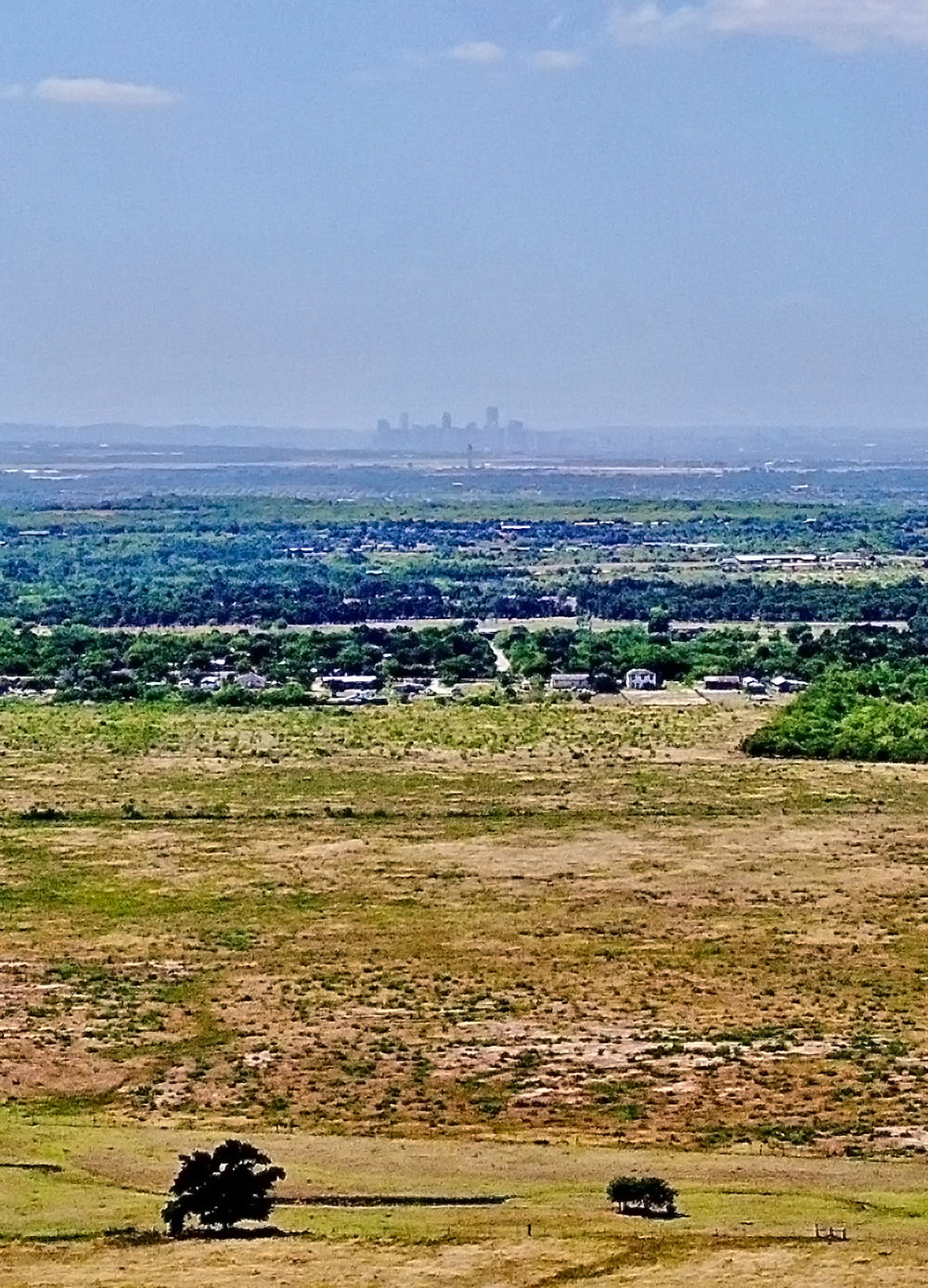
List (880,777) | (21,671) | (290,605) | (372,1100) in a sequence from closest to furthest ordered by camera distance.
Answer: (372,1100)
(880,777)
(21,671)
(290,605)

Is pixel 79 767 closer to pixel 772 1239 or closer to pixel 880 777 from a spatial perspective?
pixel 880 777

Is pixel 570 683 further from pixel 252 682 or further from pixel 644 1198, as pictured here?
pixel 644 1198

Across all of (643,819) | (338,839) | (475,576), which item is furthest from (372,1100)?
(475,576)

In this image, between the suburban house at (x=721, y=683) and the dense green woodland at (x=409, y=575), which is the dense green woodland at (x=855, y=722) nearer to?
the suburban house at (x=721, y=683)

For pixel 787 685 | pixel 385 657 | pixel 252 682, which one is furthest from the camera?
pixel 385 657

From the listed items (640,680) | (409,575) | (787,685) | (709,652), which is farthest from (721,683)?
(409,575)

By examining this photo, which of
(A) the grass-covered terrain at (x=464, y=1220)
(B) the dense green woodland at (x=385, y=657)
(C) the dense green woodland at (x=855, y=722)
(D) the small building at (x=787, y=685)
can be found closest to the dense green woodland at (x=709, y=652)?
(B) the dense green woodland at (x=385, y=657)

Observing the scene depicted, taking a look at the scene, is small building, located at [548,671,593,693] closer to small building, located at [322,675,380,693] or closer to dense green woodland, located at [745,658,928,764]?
small building, located at [322,675,380,693]
